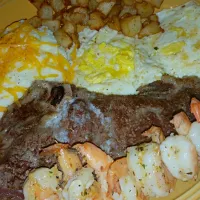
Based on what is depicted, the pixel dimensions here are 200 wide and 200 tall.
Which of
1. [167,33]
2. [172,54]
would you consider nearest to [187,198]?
[172,54]

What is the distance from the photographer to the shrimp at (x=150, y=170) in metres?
3.64

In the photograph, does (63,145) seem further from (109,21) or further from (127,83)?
(109,21)

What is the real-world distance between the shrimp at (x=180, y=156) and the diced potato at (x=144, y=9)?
2.31 m

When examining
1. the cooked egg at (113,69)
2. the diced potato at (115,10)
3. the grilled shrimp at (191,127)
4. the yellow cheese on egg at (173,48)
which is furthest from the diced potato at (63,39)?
the grilled shrimp at (191,127)

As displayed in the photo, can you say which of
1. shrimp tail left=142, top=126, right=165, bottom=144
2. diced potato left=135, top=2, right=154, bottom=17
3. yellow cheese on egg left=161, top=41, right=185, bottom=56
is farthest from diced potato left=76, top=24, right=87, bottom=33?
shrimp tail left=142, top=126, right=165, bottom=144

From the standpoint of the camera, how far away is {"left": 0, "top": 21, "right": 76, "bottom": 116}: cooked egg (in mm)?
4836

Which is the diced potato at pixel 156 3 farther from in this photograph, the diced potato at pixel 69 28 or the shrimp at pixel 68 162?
the shrimp at pixel 68 162

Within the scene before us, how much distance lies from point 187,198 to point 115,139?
0.96 meters

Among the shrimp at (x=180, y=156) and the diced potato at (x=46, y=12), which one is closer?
the shrimp at (x=180, y=156)

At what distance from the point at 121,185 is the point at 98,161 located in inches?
12.1

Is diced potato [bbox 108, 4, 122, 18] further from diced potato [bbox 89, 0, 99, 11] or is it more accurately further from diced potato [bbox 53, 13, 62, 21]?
diced potato [bbox 53, 13, 62, 21]

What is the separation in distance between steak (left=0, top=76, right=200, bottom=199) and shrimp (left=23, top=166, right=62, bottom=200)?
38 centimetres

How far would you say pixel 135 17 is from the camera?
522 cm

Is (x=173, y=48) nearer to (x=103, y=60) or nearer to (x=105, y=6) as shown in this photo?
(x=103, y=60)
